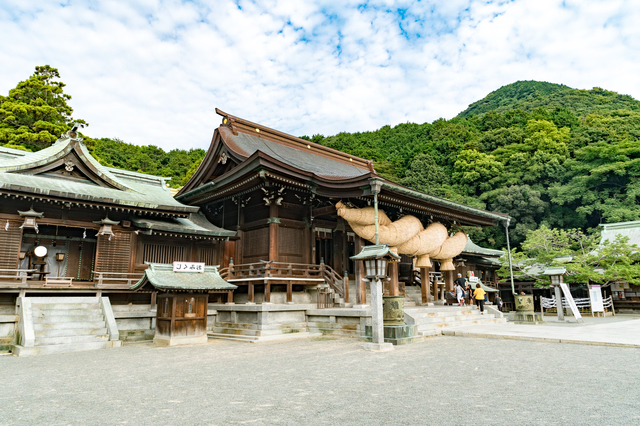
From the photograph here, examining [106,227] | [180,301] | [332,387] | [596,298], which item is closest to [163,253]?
[106,227]

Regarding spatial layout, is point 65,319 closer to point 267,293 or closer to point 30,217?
point 30,217

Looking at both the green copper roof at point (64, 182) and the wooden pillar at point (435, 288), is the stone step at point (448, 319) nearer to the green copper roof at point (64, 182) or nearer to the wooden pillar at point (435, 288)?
the wooden pillar at point (435, 288)

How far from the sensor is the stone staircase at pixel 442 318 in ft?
44.3

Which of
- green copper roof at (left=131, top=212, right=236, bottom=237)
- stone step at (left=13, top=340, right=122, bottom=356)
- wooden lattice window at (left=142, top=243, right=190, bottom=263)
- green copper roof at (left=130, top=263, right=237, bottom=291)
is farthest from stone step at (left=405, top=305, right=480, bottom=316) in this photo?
stone step at (left=13, top=340, right=122, bottom=356)

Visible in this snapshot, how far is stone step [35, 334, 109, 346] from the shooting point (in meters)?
11.0

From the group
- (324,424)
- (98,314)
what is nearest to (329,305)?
(98,314)

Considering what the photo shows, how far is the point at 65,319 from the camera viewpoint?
1216cm

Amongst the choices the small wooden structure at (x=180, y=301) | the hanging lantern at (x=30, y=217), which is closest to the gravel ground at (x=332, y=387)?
the small wooden structure at (x=180, y=301)

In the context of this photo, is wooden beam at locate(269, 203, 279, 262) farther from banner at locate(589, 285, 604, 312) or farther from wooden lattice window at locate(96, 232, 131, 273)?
banner at locate(589, 285, 604, 312)

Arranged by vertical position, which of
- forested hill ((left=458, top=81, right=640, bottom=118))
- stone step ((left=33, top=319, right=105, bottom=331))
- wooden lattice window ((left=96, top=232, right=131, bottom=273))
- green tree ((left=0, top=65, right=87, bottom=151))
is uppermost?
forested hill ((left=458, top=81, right=640, bottom=118))

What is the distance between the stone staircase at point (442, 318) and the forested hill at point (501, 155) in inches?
1056

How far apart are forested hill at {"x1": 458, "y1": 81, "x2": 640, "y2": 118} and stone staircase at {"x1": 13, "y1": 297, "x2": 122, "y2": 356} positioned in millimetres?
67711

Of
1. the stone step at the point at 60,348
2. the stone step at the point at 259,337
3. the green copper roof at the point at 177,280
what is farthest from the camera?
the stone step at the point at 259,337

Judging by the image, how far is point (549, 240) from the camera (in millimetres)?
28359
